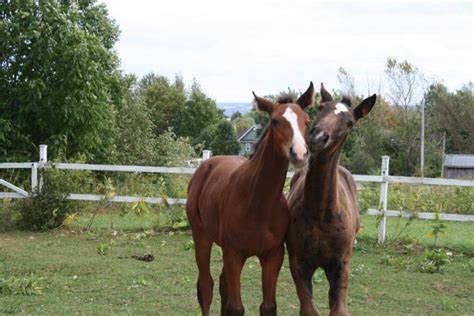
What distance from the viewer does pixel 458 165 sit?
44562 mm

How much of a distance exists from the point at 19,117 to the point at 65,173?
525cm

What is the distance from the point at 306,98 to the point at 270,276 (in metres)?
1.38

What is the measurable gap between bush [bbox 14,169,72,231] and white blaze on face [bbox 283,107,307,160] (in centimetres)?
860

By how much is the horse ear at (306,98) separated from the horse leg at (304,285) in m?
1.18

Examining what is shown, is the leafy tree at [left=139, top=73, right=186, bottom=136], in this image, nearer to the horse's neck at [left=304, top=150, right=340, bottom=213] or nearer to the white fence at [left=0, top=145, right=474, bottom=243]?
the white fence at [left=0, top=145, right=474, bottom=243]

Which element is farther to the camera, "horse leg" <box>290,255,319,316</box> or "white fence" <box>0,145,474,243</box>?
"white fence" <box>0,145,474,243</box>

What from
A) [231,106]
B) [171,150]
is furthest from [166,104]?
[231,106]

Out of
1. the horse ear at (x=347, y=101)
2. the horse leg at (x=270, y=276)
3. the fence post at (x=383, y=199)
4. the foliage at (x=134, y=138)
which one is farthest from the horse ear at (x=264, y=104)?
the foliage at (x=134, y=138)

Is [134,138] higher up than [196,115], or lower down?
lower down

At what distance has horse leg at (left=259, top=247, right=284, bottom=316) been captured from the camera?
4.82 meters

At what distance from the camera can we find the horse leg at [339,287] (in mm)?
4686

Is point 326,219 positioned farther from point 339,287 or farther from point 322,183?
point 339,287

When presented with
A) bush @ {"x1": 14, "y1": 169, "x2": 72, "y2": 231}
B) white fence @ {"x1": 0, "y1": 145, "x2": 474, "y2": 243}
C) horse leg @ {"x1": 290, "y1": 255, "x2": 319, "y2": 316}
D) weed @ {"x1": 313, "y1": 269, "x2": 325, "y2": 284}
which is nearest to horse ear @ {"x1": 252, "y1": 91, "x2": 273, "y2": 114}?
horse leg @ {"x1": 290, "y1": 255, "x2": 319, "y2": 316}

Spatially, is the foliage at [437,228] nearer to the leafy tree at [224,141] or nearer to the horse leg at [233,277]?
the horse leg at [233,277]
